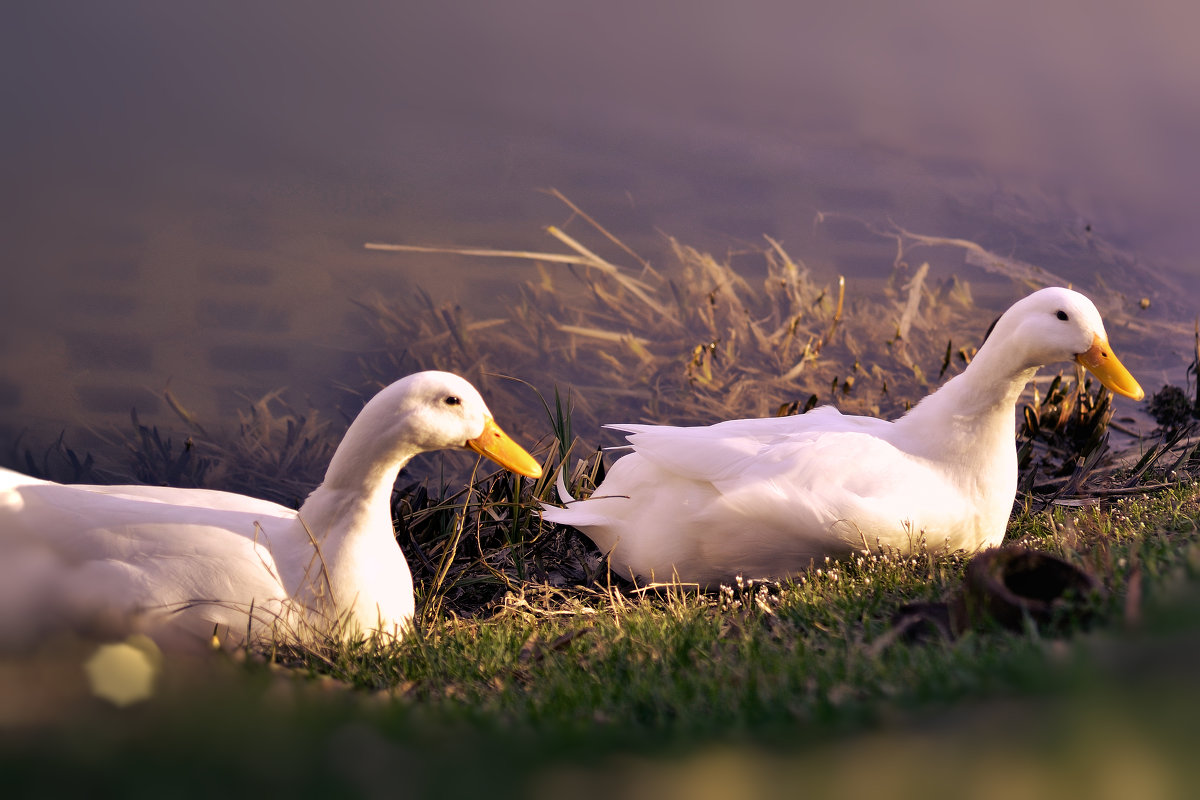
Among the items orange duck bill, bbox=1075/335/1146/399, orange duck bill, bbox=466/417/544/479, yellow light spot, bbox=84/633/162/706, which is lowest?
orange duck bill, bbox=466/417/544/479

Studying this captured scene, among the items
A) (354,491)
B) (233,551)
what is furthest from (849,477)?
(233,551)

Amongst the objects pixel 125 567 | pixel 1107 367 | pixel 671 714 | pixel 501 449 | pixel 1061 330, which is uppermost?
pixel 1061 330

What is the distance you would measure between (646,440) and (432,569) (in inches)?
58.2

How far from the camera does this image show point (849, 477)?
411 centimetres

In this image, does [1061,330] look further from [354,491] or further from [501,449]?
[354,491]

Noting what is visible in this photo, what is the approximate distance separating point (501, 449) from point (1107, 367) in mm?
2851

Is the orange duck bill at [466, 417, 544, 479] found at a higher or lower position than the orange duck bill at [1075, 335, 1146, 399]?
lower

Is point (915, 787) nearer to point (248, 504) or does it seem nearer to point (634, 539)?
point (248, 504)

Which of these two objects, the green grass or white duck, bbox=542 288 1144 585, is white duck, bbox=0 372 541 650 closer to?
the green grass

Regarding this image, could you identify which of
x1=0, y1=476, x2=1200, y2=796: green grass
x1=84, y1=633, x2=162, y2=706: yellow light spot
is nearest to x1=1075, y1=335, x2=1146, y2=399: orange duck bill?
x1=0, y1=476, x2=1200, y2=796: green grass

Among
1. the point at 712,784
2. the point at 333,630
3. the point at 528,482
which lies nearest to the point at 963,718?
the point at 712,784

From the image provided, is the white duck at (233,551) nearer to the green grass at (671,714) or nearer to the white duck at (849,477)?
the green grass at (671,714)

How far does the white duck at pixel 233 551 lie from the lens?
9.82 ft

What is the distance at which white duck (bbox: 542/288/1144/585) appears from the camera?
4055 mm
